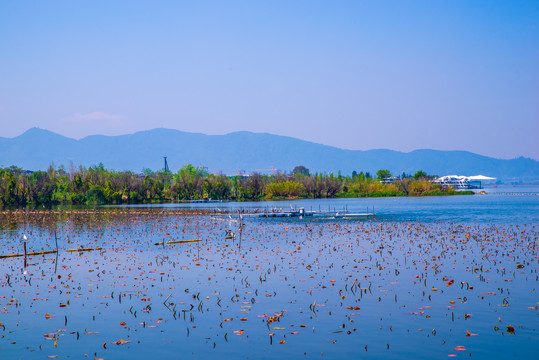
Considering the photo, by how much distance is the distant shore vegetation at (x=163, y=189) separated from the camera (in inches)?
5256

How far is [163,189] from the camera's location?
16975cm

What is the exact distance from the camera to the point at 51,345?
16641 millimetres

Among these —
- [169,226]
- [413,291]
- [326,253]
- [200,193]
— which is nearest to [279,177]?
[200,193]

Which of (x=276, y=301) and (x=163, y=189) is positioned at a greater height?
(x=163, y=189)

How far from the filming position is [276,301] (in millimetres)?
21578

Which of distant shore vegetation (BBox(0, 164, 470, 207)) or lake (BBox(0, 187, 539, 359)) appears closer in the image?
lake (BBox(0, 187, 539, 359))

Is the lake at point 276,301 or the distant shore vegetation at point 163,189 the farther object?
the distant shore vegetation at point 163,189

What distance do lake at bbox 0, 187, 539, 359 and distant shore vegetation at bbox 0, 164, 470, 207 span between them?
105m

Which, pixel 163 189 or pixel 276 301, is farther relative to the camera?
pixel 163 189

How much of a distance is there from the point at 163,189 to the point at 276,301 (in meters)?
152

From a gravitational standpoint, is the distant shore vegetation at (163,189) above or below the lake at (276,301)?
above

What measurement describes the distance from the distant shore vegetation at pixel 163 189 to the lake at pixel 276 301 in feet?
345

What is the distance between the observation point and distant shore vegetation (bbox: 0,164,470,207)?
133500 millimetres

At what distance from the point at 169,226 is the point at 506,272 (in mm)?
40876
